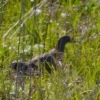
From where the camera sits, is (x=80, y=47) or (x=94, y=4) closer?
(x=80, y=47)

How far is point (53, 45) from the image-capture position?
5.07 meters

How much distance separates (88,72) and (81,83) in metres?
0.38

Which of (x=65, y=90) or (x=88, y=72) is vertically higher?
(x=65, y=90)

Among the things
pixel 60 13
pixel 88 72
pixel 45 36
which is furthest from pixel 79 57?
pixel 60 13

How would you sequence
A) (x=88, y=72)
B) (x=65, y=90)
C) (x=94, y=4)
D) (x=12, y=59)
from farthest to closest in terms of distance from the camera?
(x=94, y=4) < (x=12, y=59) < (x=88, y=72) < (x=65, y=90)

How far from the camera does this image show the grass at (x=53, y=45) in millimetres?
3289

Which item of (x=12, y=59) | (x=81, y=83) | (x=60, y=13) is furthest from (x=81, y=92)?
(x=60, y=13)

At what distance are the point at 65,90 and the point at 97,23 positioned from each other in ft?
6.90

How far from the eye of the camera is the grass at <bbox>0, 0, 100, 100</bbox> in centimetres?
329

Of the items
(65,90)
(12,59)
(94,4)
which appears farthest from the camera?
(94,4)

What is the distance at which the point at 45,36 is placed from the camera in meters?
5.02

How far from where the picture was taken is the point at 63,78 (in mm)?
3217

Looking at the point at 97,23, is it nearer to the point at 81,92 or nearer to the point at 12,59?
the point at 12,59

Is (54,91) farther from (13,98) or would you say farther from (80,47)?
(80,47)
